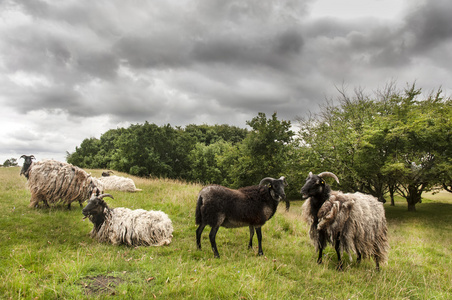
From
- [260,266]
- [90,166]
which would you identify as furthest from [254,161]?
[90,166]

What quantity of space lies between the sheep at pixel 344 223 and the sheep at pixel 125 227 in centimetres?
445

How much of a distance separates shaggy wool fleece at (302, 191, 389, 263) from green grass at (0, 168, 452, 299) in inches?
20.5

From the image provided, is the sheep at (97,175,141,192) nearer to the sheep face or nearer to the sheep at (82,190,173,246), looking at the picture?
the sheep at (82,190,173,246)

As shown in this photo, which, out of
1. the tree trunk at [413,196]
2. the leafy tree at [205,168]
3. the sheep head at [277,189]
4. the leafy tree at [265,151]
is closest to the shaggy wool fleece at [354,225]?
the sheep head at [277,189]

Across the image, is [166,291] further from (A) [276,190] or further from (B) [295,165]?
(B) [295,165]

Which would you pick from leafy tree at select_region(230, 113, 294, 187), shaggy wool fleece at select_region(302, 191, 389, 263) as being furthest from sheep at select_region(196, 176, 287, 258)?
leafy tree at select_region(230, 113, 294, 187)

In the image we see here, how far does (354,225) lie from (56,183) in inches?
417

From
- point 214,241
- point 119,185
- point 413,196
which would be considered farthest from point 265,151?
point 413,196

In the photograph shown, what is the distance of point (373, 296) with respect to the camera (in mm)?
5117

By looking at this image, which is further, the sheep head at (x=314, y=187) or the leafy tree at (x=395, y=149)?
the leafy tree at (x=395, y=149)

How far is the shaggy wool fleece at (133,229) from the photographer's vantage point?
7286 millimetres

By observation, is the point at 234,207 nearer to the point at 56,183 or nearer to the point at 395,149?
the point at 56,183

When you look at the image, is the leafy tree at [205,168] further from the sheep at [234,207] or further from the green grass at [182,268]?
the sheep at [234,207]

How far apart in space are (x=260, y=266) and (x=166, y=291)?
242cm
